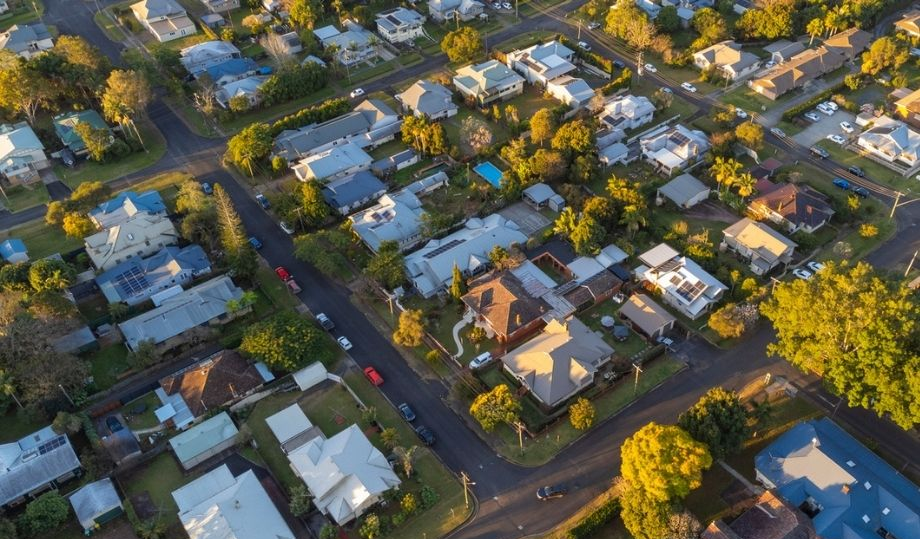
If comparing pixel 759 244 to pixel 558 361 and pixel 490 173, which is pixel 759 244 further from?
pixel 490 173

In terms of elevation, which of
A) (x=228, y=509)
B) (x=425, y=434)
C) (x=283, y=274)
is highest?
(x=283, y=274)

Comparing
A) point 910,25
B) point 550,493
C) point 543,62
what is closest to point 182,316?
point 550,493

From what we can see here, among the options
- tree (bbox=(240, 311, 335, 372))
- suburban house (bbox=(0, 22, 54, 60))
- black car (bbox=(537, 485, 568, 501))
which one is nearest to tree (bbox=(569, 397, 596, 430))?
black car (bbox=(537, 485, 568, 501))

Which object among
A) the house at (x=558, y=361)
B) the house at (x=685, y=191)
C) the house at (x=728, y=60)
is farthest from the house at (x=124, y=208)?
the house at (x=728, y=60)

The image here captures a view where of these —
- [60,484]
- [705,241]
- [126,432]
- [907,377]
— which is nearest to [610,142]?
[705,241]

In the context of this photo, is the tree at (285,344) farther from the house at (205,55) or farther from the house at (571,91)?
the house at (205,55)

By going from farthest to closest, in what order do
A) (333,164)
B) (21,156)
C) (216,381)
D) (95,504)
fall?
(21,156) < (333,164) < (216,381) < (95,504)
